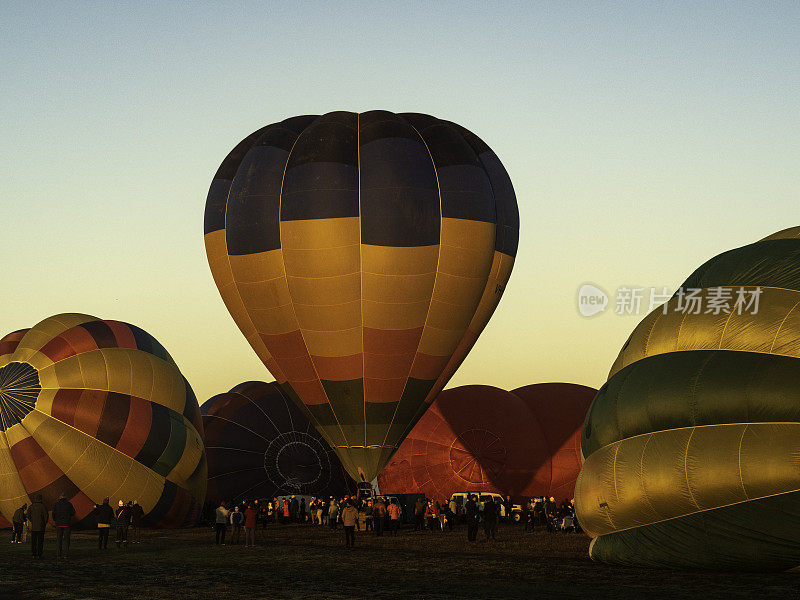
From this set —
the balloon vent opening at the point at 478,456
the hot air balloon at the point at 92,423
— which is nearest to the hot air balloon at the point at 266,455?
the balloon vent opening at the point at 478,456

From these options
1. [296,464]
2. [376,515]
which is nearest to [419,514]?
[376,515]

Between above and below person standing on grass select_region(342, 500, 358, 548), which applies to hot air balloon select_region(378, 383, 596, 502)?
above

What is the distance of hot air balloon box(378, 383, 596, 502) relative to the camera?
38688 mm

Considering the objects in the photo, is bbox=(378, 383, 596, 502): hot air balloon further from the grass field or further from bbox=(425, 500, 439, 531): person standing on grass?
the grass field

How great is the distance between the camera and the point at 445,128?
2795cm

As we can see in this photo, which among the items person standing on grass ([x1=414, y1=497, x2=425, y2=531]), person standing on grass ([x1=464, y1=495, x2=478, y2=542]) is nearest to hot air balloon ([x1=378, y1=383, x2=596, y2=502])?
person standing on grass ([x1=414, y1=497, x2=425, y2=531])

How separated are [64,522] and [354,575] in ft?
20.8

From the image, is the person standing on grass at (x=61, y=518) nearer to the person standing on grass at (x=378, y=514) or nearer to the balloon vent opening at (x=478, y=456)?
the person standing on grass at (x=378, y=514)

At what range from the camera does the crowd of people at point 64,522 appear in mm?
18250

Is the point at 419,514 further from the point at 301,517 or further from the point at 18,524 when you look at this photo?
the point at 18,524

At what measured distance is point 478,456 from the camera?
1531 inches

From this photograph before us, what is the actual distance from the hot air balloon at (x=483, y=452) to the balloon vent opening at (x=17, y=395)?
51.4ft

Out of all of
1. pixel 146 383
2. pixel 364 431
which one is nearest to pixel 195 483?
pixel 146 383

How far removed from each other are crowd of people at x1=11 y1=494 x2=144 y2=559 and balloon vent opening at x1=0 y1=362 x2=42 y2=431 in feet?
7.46
